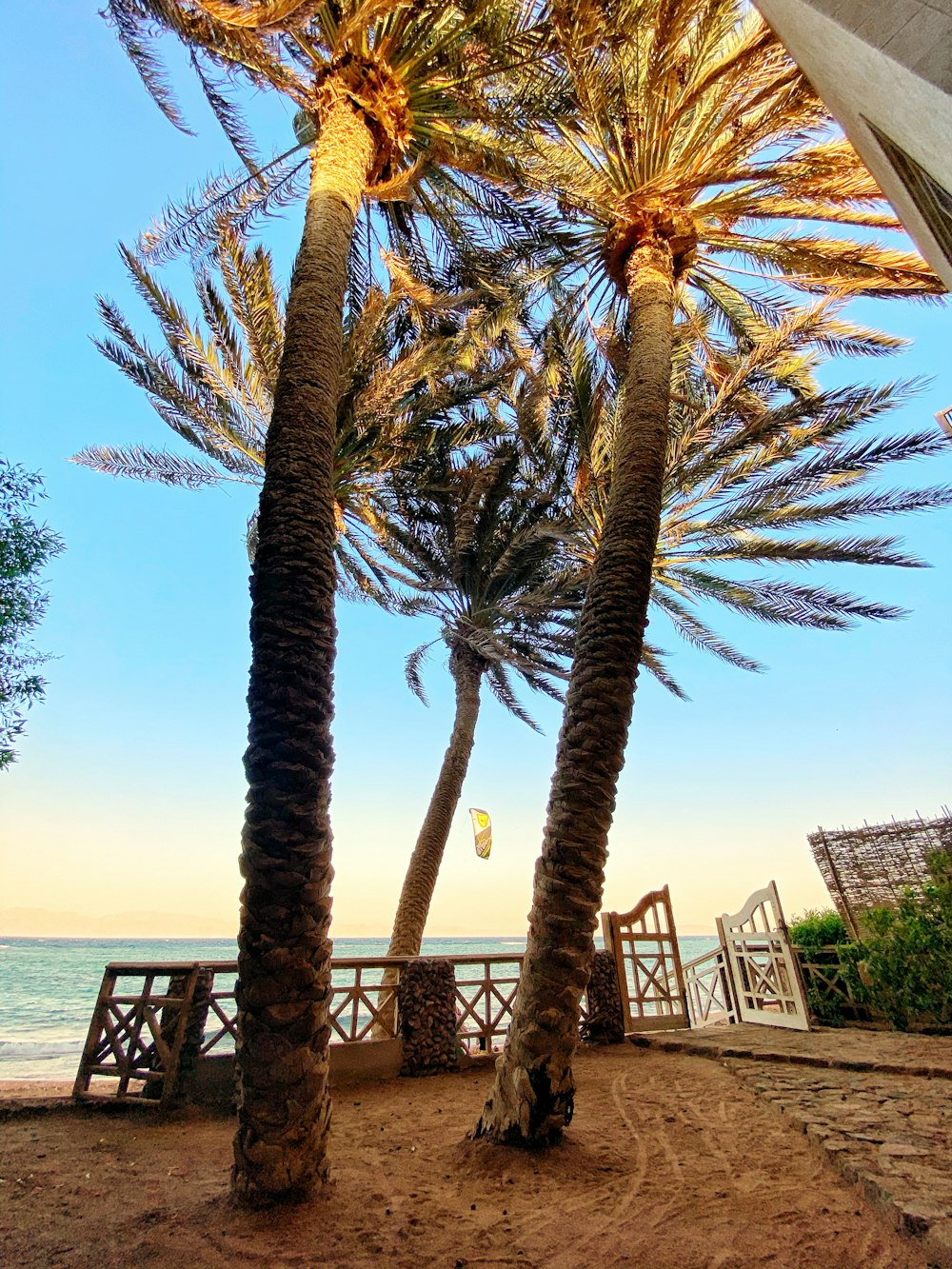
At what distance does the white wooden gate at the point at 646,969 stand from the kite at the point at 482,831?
419cm

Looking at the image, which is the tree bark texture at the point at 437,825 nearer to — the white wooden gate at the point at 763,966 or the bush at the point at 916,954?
the white wooden gate at the point at 763,966

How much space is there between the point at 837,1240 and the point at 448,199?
Result: 11063 millimetres

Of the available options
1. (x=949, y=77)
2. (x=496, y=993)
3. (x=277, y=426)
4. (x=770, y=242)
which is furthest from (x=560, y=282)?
(x=496, y=993)

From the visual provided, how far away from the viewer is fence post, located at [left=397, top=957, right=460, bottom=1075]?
7.80 m

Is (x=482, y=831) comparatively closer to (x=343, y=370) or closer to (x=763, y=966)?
(x=763, y=966)

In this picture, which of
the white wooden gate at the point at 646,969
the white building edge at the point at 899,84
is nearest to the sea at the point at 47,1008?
the white wooden gate at the point at 646,969

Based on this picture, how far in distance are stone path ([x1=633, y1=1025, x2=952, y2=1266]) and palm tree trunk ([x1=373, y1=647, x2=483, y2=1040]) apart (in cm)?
388

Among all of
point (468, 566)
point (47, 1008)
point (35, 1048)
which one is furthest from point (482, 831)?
point (47, 1008)

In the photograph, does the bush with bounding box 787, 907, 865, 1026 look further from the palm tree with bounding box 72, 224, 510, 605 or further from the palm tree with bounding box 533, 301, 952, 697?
the palm tree with bounding box 72, 224, 510, 605

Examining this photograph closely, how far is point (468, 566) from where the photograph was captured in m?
12.1

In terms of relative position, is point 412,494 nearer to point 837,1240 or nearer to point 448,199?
point 448,199

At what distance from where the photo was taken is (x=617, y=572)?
5.61 meters

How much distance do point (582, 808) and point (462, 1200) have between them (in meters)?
2.50

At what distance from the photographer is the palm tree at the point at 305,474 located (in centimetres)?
361
